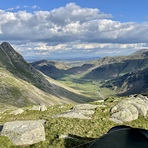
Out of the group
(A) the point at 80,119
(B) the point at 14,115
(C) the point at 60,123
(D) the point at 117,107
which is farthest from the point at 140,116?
(B) the point at 14,115

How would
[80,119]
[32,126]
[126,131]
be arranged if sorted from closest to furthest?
1. [126,131]
2. [32,126]
3. [80,119]

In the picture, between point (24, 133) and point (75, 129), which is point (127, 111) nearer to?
point (75, 129)

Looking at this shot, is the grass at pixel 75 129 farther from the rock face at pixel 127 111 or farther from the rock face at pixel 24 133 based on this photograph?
the rock face at pixel 127 111

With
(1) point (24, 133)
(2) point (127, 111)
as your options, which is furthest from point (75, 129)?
(2) point (127, 111)

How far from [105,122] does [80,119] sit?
308 cm

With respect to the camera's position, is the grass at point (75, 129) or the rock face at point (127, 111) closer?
the grass at point (75, 129)

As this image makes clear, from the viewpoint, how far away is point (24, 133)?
2411 centimetres

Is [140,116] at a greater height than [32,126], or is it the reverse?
[32,126]

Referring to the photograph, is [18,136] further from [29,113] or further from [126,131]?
[29,113]

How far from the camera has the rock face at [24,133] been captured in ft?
77.8

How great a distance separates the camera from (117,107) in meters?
34.9

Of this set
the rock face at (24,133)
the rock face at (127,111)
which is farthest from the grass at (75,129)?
the rock face at (127,111)

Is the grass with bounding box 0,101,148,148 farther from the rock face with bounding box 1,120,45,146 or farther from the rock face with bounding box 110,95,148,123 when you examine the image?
the rock face with bounding box 110,95,148,123

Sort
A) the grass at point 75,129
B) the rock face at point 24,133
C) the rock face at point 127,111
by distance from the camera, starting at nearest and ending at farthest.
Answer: the grass at point 75,129 → the rock face at point 24,133 → the rock face at point 127,111
